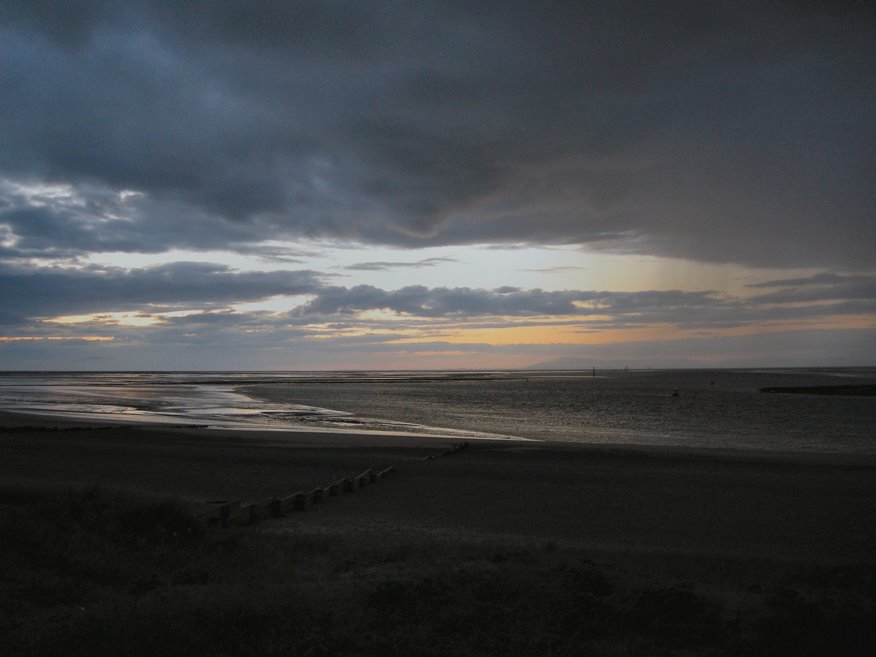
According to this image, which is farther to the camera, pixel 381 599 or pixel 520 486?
pixel 520 486

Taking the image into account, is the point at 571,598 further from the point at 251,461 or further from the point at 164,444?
the point at 164,444

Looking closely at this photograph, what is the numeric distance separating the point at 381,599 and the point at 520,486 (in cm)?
1270

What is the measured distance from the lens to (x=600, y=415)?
184ft

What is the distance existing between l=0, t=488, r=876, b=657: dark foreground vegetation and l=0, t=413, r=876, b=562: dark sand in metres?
2.72

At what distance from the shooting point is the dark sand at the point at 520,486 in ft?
47.4

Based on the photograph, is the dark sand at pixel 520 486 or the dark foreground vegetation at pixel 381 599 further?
the dark sand at pixel 520 486

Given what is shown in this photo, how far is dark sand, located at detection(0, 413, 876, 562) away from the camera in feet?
47.4

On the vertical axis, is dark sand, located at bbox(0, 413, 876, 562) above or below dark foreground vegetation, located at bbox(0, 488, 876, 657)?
below

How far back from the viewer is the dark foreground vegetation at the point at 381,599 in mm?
7398

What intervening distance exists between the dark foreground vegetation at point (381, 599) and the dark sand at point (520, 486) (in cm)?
272

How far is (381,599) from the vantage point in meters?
8.60

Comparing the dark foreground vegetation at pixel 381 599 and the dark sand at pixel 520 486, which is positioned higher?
the dark foreground vegetation at pixel 381 599

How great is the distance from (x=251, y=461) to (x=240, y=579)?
54.4 ft

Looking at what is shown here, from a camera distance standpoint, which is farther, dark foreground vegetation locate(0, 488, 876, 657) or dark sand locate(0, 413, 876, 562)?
dark sand locate(0, 413, 876, 562)
